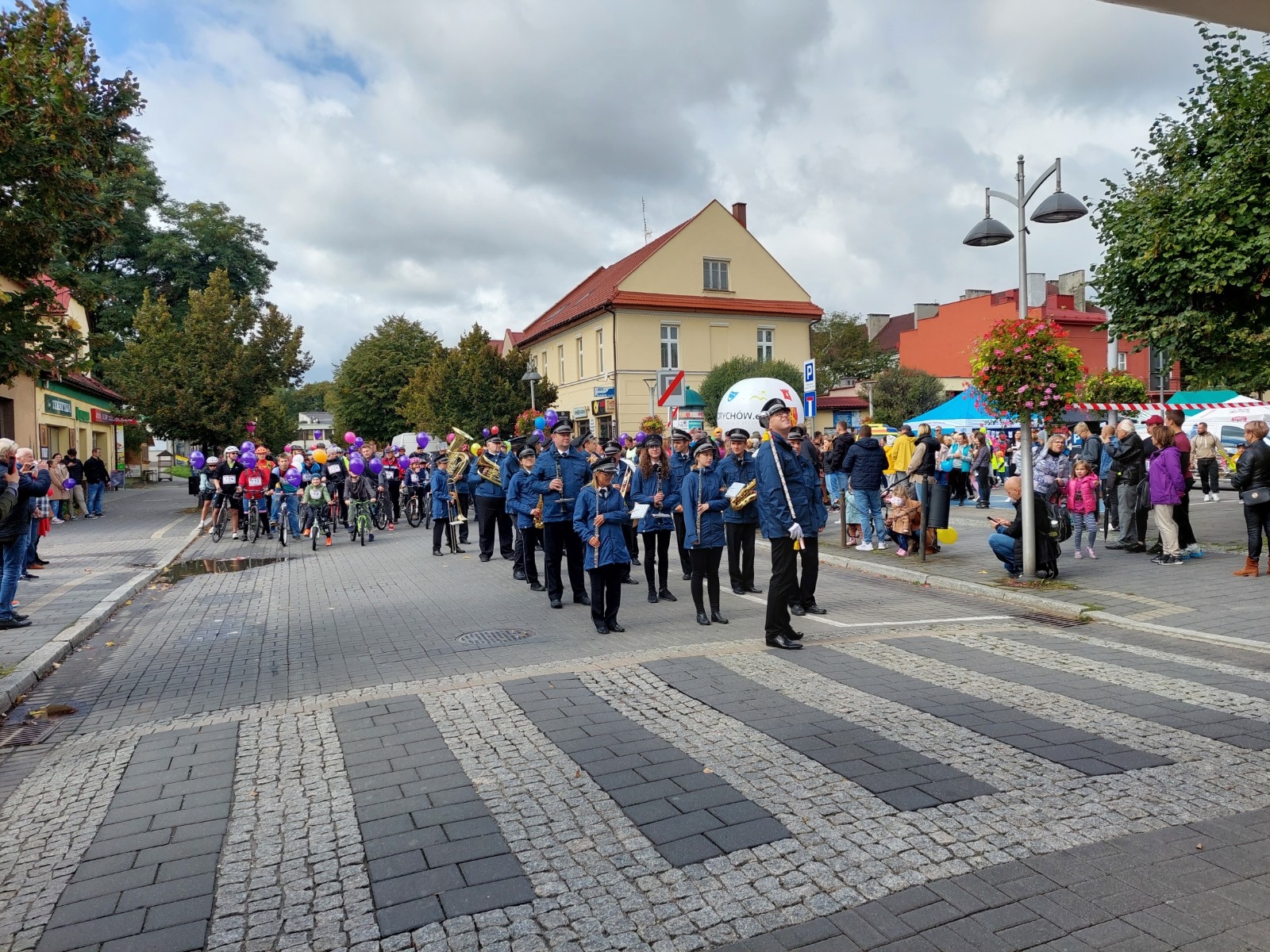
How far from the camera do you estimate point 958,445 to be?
24984mm

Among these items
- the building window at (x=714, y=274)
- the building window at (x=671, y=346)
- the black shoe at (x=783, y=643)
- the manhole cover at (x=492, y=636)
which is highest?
the building window at (x=714, y=274)

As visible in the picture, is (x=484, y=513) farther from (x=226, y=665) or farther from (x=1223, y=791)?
(x=1223, y=791)

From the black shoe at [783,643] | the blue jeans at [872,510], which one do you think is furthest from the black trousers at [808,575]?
the blue jeans at [872,510]

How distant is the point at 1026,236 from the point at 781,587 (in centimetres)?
666

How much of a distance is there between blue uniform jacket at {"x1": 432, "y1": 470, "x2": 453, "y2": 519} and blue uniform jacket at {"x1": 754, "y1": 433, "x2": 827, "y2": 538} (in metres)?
8.74

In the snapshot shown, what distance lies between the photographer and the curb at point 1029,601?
7.83 m

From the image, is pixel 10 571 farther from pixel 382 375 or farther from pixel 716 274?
pixel 382 375

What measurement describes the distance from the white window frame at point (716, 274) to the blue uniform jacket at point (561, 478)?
115 ft

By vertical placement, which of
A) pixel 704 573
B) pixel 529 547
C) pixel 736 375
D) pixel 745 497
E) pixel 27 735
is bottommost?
pixel 27 735

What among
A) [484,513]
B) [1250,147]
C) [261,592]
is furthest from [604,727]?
[1250,147]

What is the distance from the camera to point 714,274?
4428 centimetres

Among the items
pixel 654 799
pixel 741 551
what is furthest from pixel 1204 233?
pixel 654 799

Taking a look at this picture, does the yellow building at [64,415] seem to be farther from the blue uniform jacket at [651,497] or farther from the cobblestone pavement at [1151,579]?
the cobblestone pavement at [1151,579]

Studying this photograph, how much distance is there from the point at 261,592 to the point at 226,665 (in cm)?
452
